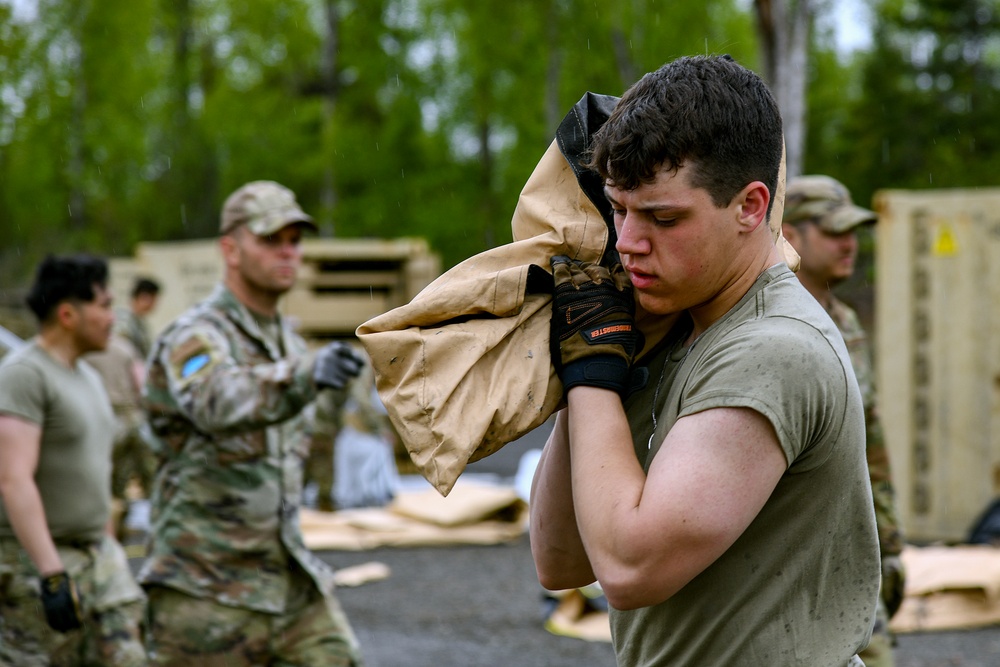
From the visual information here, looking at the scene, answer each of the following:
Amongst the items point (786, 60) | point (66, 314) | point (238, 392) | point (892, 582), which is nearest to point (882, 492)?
point (892, 582)

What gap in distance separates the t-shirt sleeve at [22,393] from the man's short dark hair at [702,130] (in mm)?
3745

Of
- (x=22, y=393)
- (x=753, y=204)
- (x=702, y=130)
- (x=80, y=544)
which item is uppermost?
(x=702, y=130)

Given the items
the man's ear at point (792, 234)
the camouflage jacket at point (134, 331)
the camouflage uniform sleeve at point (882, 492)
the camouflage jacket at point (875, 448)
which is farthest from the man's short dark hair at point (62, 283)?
the camouflage jacket at point (134, 331)

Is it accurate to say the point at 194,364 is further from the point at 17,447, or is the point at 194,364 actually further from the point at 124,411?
the point at 124,411

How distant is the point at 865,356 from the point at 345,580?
560 cm

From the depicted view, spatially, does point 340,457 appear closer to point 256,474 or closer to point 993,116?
point 256,474

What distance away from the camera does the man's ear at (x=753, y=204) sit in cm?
192

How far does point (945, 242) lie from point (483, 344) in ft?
27.2

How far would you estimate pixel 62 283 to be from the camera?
209 inches

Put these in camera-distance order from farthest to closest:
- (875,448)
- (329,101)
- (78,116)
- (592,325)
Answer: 1. (78,116)
2. (329,101)
3. (875,448)
4. (592,325)

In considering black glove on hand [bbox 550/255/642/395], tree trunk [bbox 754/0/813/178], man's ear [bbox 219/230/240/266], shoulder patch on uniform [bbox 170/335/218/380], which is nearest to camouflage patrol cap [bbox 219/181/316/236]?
man's ear [bbox 219/230/240/266]

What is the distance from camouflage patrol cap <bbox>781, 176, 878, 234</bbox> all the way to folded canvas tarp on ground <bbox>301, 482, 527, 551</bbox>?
6.50 meters

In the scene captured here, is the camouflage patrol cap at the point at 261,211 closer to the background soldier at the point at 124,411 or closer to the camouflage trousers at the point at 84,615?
the camouflage trousers at the point at 84,615

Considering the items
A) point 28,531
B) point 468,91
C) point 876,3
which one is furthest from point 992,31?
point 28,531
